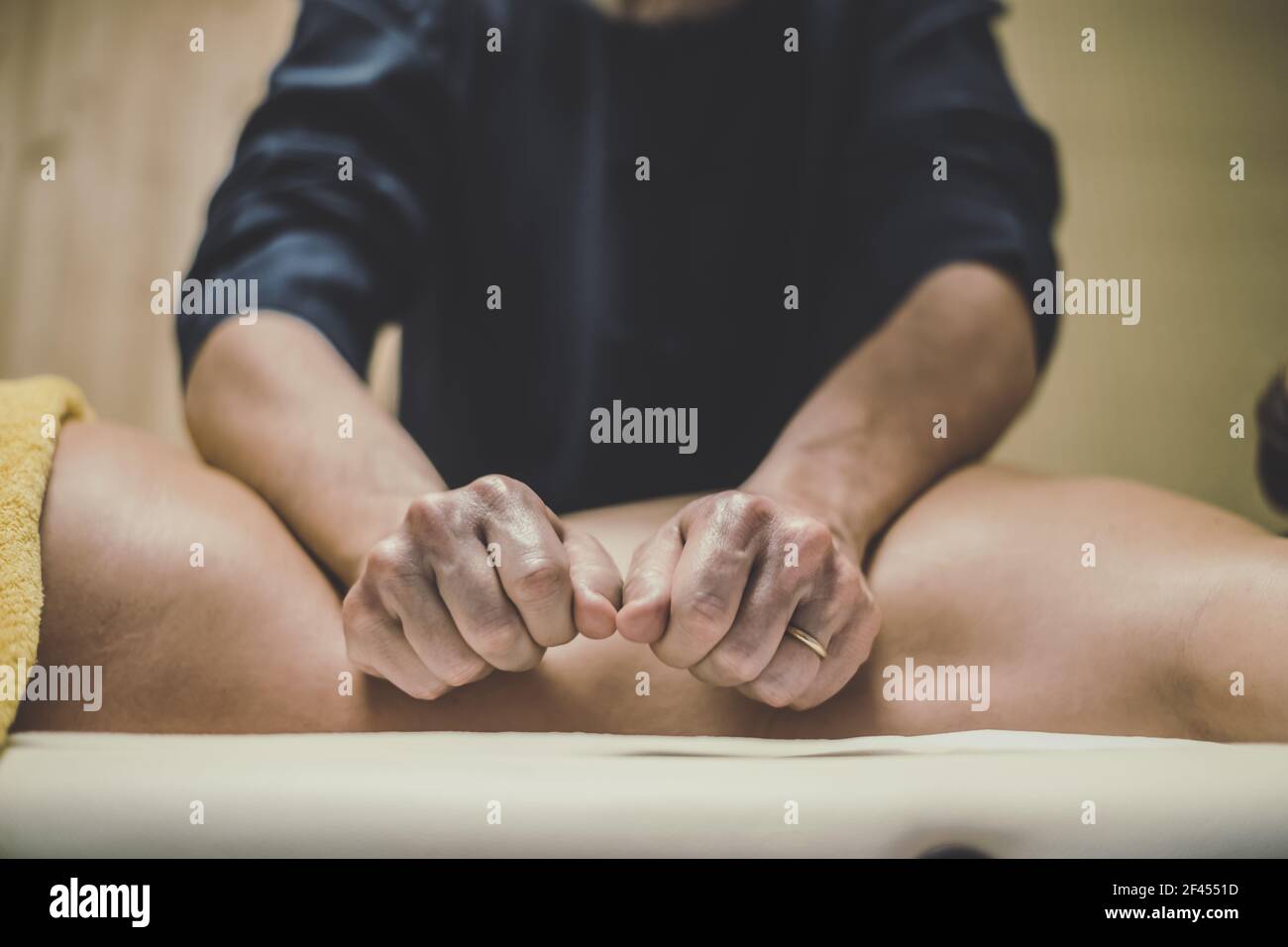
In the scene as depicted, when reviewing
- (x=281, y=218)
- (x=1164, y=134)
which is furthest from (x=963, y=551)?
(x=1164, y=134)

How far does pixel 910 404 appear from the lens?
60 centimetres

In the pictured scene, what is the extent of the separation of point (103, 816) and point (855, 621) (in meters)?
0.31

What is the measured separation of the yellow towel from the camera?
1.29 ft

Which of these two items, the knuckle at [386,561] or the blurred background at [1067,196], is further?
the blurred background at [1067,196]

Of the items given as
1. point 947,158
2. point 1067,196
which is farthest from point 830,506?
point 1067,196

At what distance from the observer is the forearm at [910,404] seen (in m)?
0.54

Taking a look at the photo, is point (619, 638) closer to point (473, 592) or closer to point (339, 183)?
point (473, 592)

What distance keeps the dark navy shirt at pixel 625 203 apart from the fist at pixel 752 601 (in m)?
0.38

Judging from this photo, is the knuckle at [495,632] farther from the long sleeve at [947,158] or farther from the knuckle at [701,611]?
the long sleeve at [947,158]

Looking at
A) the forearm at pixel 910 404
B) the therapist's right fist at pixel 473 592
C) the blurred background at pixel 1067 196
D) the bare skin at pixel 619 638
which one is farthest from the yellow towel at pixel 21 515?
the blurred background at pixel 1067 196

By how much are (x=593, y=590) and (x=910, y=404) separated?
0.96ft

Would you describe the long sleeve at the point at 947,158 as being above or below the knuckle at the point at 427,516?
above

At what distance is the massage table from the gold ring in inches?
2.4

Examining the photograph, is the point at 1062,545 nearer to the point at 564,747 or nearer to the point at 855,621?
the point at 855,621
